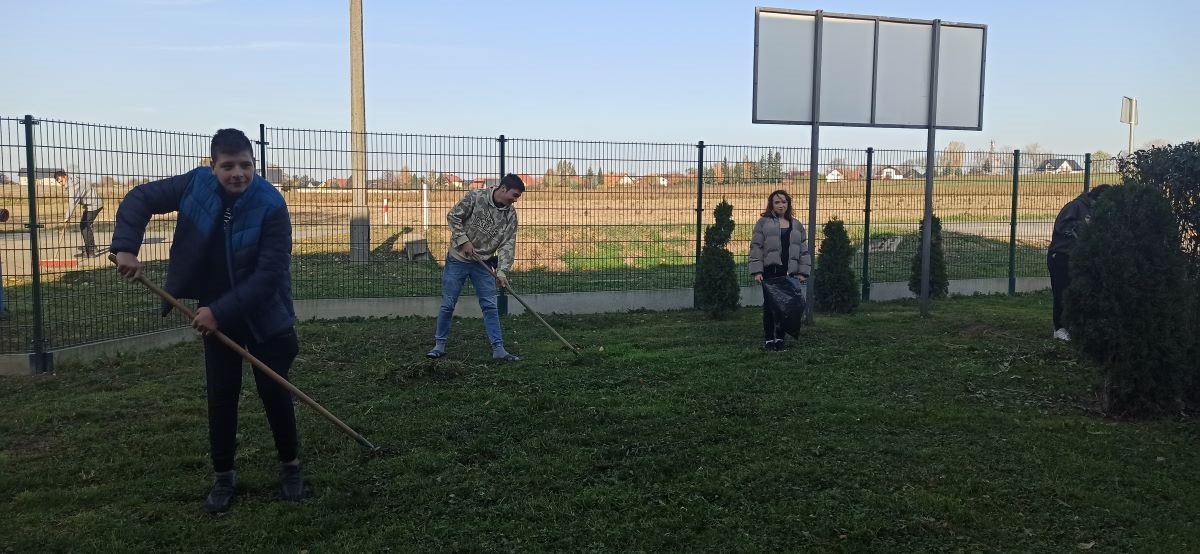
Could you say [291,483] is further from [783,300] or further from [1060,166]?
[1060,166]

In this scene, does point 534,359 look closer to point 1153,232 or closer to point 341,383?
point 341,383

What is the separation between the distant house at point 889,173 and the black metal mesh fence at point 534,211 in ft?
0.06

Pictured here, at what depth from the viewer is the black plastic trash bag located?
289 inches

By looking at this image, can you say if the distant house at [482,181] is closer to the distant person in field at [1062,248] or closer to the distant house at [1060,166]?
the distant person in field at [1062,248]

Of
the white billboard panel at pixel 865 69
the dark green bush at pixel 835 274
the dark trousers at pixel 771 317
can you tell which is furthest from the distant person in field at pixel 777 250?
the dark green bush at pixel 835 274

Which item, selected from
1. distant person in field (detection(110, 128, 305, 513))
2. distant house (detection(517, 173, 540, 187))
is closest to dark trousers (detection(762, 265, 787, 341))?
distant house (detection(517, 173, 540, 187))

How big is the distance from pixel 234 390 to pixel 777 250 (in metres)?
4.81

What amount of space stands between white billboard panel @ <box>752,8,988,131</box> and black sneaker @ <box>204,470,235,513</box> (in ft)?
20.9

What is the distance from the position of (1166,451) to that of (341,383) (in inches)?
205

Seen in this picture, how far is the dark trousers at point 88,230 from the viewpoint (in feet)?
23.3

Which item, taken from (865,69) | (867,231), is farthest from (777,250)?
(867,231)

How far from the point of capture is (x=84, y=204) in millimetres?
7023

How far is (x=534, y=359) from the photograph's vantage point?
23.4ft

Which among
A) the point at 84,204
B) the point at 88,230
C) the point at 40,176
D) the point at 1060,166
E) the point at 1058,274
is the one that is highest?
the point at 1060,166
